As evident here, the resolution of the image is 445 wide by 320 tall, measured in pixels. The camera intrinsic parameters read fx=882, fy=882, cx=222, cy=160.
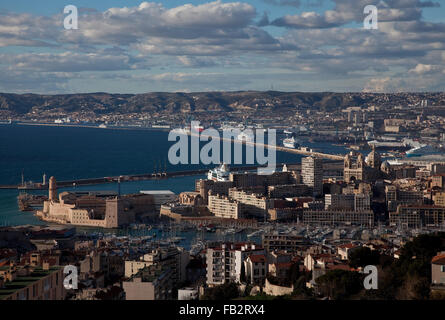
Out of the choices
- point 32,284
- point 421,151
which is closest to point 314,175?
point 32,284

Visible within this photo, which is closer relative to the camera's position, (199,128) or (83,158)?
(83,158)

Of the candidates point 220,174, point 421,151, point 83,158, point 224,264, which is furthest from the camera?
point 421,151

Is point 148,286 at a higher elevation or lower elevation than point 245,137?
higher

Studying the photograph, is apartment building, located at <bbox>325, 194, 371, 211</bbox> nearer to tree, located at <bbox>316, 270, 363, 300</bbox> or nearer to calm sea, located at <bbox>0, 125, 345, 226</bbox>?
calm sea, located at <bbox>0, 125, 345, 226</bbox>
